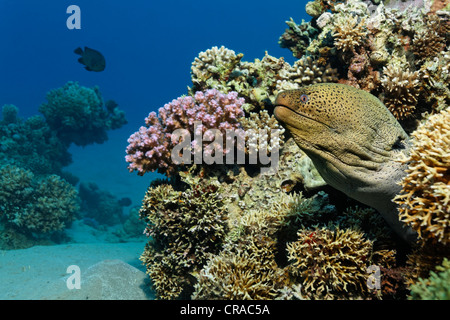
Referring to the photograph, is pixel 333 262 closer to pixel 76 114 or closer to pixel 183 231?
pixel 183 231

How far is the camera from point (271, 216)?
12.4 ft

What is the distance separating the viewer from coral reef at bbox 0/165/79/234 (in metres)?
10.7

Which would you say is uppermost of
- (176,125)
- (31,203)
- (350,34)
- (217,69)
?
(217,69)

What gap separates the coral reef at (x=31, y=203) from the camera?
1066 cm

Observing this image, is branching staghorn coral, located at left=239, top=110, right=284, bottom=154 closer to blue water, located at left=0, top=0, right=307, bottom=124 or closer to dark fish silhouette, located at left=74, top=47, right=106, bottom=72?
dark fish silhouette, located at left=74, top=47, right=106, bottom=72

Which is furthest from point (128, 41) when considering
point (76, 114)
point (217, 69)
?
point (217, 69)

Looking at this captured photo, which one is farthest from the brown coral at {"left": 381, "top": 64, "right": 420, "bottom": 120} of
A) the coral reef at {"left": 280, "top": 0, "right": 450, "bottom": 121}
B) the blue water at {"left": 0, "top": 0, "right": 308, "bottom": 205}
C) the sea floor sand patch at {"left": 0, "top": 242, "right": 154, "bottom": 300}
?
the blue water at {"left": 0, "top": 0, "right": 308, "bottom": 205}

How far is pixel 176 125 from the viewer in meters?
4.83

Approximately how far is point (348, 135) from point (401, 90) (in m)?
2.24

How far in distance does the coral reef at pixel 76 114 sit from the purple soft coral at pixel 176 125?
14.6 meters

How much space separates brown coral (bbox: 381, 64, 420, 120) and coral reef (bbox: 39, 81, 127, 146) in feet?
57.7

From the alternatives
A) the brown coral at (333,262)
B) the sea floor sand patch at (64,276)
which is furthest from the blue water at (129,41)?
the brown coral at (333,262)
